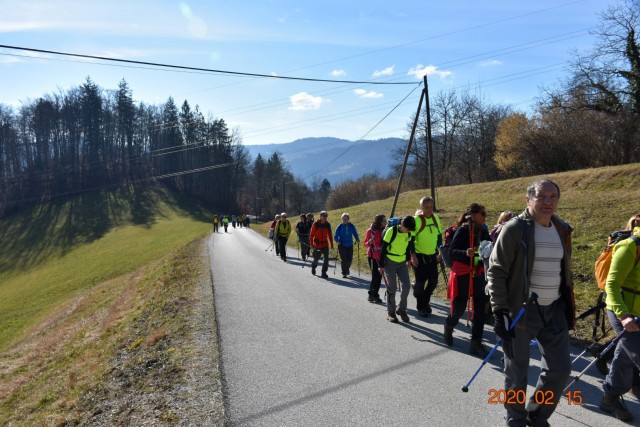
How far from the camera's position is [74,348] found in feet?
33.7

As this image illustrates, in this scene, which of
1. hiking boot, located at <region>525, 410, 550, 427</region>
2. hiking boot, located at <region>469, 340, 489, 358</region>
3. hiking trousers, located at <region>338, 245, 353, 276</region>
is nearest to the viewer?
hiking boot, located at <region>525, 410, 550, 427</region>

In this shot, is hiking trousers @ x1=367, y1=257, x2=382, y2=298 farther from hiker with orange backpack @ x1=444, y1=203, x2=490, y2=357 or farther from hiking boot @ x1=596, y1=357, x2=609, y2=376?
hiking boot @ x1=596, y1=357, x2=609, y2=376

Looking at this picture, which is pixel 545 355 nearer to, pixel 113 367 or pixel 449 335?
pixel 449 335

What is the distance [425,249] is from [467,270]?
1644mm

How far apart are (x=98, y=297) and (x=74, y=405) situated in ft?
47.4

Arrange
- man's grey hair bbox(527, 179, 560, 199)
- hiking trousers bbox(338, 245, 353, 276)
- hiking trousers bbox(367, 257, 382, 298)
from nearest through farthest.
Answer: man's grey hair bbox(527, 179, 560, 199), hiking trousers bbox(367, 257, 382, 298), hiking trousers bbox(338, 245, 353, 276)

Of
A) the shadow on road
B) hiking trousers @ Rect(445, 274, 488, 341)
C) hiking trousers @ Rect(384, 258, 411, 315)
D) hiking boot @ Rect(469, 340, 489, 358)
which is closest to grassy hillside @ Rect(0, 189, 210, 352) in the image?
hiking trousers @ Rect(384, 258, 411, 315)

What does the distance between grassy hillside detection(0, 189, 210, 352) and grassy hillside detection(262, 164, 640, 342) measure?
45.9 feet

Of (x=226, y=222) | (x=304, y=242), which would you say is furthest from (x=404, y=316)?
(x=226, y=222)

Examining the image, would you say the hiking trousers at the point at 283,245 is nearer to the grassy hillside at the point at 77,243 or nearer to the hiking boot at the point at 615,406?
the grassy hillside at the point at 77,243

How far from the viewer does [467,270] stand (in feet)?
19.9

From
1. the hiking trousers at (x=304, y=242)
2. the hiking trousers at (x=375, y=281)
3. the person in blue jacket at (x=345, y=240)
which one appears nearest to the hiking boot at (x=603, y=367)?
the hiking trousers at (x=375, y=281)

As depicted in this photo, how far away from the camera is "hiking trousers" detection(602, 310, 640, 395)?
3.88 metres

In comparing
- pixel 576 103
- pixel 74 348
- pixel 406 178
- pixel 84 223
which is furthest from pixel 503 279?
pixel 84 223
